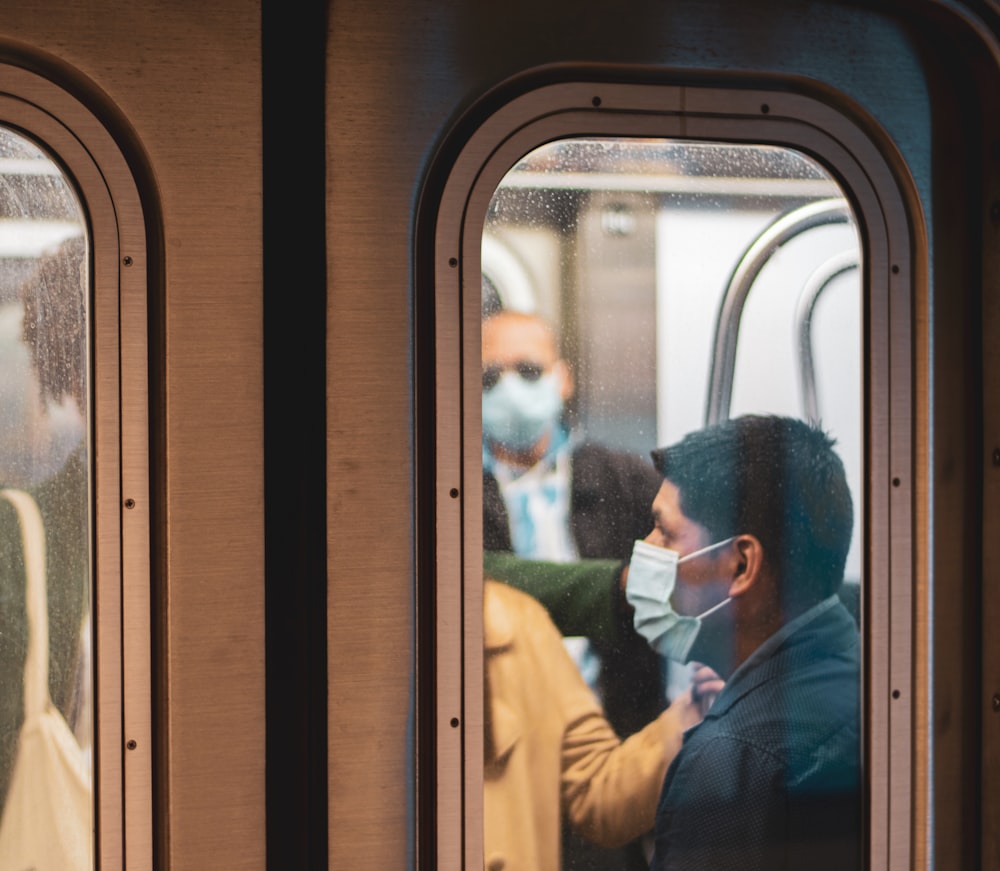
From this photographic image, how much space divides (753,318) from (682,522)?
407 mm

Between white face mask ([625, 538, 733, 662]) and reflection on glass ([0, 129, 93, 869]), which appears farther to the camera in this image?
white face mask ([625, 538, 733, 662])

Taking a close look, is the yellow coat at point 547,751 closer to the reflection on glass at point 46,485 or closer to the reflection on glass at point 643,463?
the reflection on glass at point 643,463

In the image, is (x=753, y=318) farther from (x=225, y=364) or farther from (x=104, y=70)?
(x=104, y=70)

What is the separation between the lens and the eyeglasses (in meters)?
1.88

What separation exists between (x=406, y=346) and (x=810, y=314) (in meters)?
0.77

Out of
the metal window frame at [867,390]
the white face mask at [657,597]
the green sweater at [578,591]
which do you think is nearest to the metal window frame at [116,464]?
the metal window frame at [867,390]

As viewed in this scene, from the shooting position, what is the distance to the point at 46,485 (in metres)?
1.78

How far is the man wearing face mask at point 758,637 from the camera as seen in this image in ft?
6.45

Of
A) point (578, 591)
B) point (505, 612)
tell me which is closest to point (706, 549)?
point (578, 591)

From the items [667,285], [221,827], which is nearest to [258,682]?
[221,827]

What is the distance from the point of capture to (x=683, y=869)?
1976 mm

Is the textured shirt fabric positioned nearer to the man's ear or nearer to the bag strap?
the man's ear

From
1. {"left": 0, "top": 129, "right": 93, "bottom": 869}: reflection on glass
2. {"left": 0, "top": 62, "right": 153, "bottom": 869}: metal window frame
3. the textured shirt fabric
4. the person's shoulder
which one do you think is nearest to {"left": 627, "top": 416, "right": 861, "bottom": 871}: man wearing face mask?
the textured shirt fabric

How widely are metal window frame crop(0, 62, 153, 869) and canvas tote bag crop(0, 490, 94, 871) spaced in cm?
4
